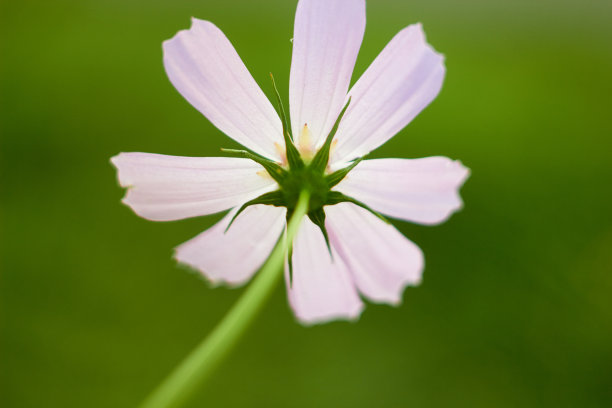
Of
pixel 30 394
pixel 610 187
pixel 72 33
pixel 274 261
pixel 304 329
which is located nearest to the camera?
pixel 274 261

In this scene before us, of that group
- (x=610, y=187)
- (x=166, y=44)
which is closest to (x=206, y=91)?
(x=166, y=44)

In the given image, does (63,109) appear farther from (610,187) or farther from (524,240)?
(610,187)

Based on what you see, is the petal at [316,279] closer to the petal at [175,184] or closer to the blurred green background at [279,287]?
the petal at [175,184]

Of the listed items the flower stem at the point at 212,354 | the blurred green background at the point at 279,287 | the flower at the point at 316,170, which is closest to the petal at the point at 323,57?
the flower at the point at 316,170

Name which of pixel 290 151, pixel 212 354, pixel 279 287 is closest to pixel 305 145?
pixel 290 151

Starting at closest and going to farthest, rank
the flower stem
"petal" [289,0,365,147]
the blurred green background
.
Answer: the flower stem < "petal" [289,0,365,147] < the blurred green background

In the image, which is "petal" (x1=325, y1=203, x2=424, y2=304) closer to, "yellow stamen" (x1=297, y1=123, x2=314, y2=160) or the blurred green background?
"yellow stamen" (x1=297, y1=123, x2=314, y2=160)

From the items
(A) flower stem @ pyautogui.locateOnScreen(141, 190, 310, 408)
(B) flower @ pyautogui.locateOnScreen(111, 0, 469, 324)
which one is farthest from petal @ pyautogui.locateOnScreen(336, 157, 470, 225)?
(A) flower stem @ pyautogui.locateOnScreen(141, 190, 310, 408)

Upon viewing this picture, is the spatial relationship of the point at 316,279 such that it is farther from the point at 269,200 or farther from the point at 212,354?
the point at 212,354
